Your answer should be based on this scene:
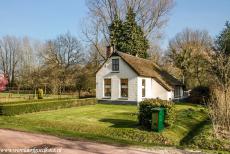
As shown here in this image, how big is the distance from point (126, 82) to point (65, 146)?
73.3ft

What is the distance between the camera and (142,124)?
710 inches

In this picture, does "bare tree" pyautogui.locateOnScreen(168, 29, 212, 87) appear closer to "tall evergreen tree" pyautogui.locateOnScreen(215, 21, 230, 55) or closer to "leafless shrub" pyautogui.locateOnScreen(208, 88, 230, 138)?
"tall evergreen tree" pyautogui.locateOnScreen(215, 21, 230, 55)

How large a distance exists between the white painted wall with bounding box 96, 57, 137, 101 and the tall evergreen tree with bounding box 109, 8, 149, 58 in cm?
1145

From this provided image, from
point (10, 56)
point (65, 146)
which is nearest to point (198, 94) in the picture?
point (65, 146)

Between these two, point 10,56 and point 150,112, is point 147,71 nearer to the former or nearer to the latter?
point 150,112

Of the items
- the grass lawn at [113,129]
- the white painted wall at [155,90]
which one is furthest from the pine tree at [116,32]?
the grass lawn at [113,129]

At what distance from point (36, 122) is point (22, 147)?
871cm

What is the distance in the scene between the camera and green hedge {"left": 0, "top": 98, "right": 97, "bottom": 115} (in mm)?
23219

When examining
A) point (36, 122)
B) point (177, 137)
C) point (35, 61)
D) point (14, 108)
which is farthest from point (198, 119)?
point (35, 61)

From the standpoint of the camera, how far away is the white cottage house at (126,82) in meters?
33.2

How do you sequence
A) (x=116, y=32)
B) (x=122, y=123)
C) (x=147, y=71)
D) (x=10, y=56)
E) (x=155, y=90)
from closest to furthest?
(x=122, y=123) < (x=147, y=71) < (x=155, y=90) < (x=116, y=32) < (x=10, y=56)

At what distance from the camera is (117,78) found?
3416cm

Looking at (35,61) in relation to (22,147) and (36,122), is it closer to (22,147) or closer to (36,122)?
(36,122)

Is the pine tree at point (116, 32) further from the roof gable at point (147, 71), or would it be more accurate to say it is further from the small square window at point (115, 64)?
the small square window at point (115, 64)
